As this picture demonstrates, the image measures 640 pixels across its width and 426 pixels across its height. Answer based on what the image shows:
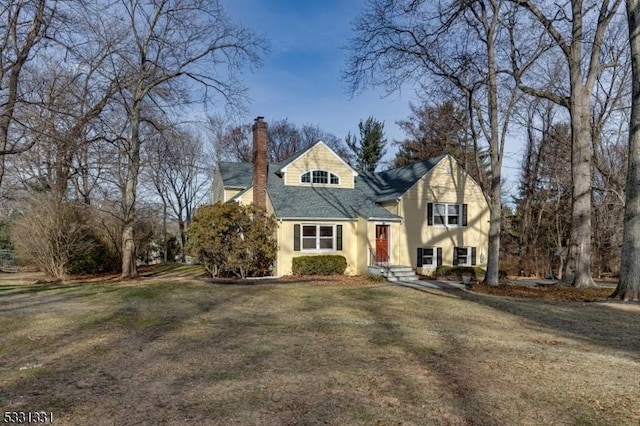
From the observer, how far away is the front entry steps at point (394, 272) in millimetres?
19391

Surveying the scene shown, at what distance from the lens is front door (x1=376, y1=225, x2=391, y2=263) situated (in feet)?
70.2

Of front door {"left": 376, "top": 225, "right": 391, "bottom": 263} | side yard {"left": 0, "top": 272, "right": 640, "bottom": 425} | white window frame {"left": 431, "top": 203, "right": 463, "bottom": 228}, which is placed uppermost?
white window frame {"left": 431, "top": 203, "right": 463, "bottom": 228}

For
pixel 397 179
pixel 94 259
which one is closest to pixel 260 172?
pixel 397 179

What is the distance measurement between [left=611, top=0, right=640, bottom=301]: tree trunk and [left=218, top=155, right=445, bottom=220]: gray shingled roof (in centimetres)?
1020

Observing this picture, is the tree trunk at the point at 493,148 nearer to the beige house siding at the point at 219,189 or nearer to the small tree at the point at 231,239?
the small tree at the point at 231,239

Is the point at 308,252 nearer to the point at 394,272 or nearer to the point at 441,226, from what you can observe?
the point at 394,272

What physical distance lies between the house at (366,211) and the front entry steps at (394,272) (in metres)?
0.31

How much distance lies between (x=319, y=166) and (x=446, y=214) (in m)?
7.18

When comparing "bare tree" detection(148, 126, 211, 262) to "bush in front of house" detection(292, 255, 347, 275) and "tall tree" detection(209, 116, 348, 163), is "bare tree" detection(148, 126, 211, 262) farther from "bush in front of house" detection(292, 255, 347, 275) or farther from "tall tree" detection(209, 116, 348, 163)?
"bush in front of house" detection(292, 255, 347, 275)

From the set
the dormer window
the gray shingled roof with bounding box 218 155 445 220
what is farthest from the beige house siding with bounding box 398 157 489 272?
the dormer window

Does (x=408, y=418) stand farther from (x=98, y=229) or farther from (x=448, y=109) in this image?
(x=448, y=109)

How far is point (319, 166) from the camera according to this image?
23406 mm

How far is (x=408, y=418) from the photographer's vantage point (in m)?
3.95

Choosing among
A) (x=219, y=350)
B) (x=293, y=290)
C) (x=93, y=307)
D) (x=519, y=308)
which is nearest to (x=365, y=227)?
(x=293, y=290)
